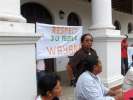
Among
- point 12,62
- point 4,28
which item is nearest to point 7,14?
point 4,28

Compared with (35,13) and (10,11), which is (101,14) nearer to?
(35,13)

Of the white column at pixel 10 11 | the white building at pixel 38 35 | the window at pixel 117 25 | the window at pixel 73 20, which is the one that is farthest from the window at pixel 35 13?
the window at pixel 117 25

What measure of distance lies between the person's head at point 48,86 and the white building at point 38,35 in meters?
2.66

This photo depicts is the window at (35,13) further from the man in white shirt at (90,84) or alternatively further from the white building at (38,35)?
the man in white shirt at (90,84)

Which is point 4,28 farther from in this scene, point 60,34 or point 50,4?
point 50,4

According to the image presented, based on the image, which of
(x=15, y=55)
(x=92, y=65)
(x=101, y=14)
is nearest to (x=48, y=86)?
(x=92, y=65)

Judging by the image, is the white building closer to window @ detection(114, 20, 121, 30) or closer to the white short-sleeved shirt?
window @ detection(114, 20, 121, 30)

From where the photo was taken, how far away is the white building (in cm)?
594

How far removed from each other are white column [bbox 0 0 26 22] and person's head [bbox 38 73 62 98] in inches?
118

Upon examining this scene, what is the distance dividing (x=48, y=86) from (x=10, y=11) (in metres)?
3.23

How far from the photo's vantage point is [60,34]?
9.80m

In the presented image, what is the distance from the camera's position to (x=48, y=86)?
127 inches

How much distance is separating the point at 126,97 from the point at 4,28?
7.55 ft

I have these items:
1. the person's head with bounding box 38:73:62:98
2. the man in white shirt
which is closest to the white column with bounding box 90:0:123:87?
the man in white shirt
